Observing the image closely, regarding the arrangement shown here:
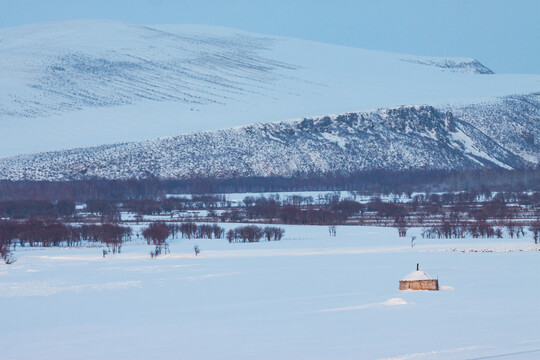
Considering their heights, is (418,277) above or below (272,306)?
above

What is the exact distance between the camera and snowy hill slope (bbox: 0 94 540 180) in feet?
422

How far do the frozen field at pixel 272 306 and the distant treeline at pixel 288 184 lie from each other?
209 ft

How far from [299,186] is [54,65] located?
221 feet

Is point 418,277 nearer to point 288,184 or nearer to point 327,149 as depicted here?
point 288,184


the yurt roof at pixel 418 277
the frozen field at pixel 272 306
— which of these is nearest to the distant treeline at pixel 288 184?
the frozen field at pixel 272 306

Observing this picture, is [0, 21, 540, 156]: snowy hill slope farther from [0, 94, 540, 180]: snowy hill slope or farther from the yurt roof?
the yurt roof

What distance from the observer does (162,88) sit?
167m

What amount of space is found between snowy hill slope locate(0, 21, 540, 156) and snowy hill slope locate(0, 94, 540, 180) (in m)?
4.81

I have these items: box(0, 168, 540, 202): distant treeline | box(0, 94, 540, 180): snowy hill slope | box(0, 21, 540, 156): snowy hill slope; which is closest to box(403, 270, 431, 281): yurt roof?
box(0, 168, 540, 202): distant treeline

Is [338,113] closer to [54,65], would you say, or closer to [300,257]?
[54,65]

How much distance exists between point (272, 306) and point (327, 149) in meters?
120

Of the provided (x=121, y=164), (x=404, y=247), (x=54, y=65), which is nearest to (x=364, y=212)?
(x=404, y=247)

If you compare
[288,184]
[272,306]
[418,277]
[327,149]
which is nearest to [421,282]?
[418,277]

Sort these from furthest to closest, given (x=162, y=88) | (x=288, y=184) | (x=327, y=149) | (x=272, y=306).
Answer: (x=162, y=88)
(x=327, y=149)
(x=288, y=184)
(x=272, y=306)
